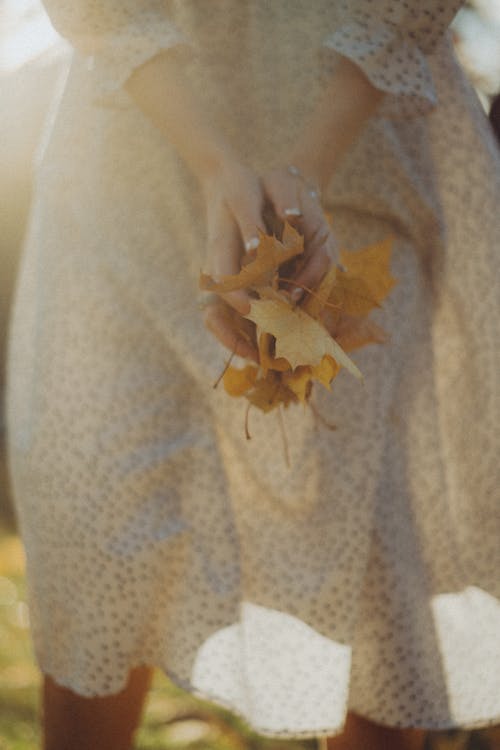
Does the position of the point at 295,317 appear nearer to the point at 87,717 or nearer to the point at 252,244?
the point at 252,244

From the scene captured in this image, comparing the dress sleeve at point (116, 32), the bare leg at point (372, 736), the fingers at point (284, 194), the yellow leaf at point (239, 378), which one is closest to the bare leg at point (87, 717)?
the bare leg at point (372, 736)

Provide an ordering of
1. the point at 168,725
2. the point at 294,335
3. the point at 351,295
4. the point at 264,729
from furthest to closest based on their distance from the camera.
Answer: the point at 168,725, the point at 264,729, the point at 351,295, the point at 294,335

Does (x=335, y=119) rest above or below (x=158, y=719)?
above

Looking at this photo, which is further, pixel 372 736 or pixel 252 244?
pixel 372 736

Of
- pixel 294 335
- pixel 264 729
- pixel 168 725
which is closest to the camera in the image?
pixel 294 335

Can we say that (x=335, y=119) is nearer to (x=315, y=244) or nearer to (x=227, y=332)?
(x=315, y=244)

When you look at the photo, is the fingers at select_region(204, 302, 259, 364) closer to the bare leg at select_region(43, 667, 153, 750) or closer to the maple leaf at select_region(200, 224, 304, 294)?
the maple leaf at select_region(200, 224, 304, 294)

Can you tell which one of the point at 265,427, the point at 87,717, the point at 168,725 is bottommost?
the point at 168,725

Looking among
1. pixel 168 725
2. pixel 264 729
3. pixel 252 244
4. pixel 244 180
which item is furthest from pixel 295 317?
pixel 168 725
